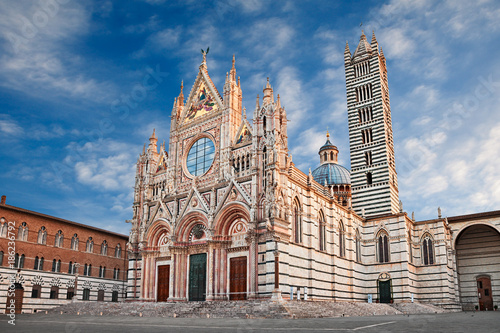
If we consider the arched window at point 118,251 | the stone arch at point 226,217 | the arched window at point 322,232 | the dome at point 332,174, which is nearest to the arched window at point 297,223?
the arched window at point 322,232

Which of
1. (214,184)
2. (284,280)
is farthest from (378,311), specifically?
(214,184)

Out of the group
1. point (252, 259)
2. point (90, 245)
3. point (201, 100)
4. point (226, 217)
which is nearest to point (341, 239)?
point (226, 217)

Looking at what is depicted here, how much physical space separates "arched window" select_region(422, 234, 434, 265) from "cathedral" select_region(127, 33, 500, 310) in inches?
5.3

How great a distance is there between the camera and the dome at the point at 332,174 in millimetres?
59969

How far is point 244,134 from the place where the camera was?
34000mm

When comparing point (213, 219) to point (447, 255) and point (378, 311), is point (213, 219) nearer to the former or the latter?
point (378, 311)

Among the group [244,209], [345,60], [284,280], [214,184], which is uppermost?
[345,60]

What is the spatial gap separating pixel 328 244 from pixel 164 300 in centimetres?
1448

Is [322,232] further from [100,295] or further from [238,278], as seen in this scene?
[100,295]

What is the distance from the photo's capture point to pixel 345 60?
169 ft

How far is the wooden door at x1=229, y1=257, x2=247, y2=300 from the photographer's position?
2991cm

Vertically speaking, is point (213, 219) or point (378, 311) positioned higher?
point (213, 219)

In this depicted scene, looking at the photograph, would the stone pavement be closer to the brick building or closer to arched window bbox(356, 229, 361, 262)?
the brick building

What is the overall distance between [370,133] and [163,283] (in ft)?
89.5
